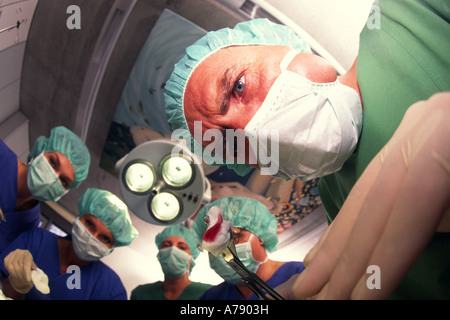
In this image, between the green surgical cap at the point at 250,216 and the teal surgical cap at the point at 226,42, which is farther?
the green surgical cap at the point at 250,216

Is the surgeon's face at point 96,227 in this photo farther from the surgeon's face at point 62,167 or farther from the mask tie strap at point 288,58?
the mask tie strap at point 288,58

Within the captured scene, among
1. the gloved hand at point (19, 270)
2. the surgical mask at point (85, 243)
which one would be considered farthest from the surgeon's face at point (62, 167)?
the gloved hand at point (19, 270)

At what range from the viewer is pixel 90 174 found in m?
1.79

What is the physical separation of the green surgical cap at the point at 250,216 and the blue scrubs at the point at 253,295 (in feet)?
0.45

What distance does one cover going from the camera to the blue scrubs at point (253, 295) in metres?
1.52

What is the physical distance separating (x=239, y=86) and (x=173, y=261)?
1287 millimetres

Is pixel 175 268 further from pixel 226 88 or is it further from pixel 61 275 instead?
pixel 226 88

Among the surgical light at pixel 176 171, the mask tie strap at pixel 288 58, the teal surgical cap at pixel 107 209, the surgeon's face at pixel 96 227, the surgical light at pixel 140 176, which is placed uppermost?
the mask tie strap at pixel 288 58

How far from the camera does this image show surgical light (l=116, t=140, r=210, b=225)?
1.53 m

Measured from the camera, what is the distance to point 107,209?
1732mm

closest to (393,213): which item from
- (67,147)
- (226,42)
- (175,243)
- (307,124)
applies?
(307,124)
